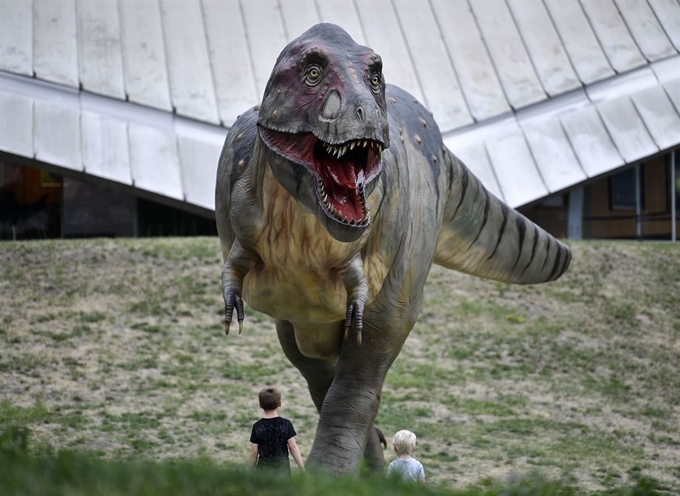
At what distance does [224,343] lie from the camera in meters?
10.9

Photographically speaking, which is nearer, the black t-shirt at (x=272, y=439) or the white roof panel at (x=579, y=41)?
the black t-shirt at (x=272, y=439)

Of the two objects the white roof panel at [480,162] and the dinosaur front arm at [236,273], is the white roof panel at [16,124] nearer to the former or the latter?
the white roof panel at [480,162]

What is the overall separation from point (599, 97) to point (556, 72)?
0.80m

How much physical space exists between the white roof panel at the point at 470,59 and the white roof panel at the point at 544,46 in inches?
30.1

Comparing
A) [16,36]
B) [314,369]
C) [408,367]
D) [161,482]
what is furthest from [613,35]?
[161,482]

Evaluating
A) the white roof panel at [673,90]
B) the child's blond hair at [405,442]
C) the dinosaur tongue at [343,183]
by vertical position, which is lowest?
the child's blond hair at [405,442]

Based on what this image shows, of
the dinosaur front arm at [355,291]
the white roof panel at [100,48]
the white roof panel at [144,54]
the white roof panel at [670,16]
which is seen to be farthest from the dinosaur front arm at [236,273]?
the white roof panel at [670,16]

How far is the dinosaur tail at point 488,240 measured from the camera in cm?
649

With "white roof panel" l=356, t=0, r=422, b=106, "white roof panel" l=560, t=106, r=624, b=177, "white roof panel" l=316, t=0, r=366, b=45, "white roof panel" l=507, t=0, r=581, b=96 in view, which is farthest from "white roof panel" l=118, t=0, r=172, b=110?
"white roof panel" l=560, t=106, r=624, b=177

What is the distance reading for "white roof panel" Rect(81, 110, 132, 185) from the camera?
15.2m

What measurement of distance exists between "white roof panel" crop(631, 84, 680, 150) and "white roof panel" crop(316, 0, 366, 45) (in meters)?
4.64

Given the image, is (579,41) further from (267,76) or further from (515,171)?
(267,76)

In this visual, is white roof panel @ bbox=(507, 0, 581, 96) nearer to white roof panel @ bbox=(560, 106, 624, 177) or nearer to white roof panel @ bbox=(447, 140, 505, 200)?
white roof panel @ bbox=(560, 106, 624, 177)

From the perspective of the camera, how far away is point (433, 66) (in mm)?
16828
